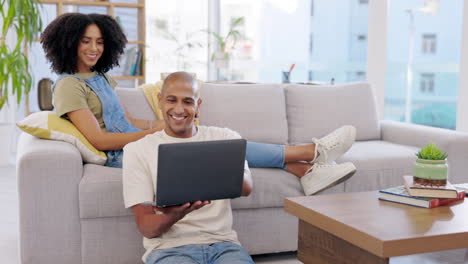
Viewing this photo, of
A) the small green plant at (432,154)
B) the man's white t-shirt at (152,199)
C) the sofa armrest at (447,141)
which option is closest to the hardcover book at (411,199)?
the small green plant at (432,154)

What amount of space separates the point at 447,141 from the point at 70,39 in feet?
6.54

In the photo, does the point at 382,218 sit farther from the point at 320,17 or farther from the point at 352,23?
the point at 320,17

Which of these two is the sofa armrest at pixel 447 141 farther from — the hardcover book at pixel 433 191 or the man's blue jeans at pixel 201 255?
the man's blue jeans at pixel 201 255

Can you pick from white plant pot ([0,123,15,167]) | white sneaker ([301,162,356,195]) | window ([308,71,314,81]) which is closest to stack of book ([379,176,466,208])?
white sneaker ([301,162,356,195])

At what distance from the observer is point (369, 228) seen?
168 cm

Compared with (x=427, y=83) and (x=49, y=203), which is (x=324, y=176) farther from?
(x=427, y=83)

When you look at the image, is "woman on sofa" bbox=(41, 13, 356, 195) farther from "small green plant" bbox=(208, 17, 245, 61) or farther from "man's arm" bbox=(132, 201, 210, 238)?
"small green plant" bbox=(208, 17, 245, 61)

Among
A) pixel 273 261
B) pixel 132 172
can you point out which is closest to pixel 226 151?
pixel 132 172

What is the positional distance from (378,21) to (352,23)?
0.84 meters

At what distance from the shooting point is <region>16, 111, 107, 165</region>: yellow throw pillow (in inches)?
98.7

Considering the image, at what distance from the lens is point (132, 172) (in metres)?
1.87

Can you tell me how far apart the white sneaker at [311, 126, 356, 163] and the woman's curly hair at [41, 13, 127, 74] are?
108 cm

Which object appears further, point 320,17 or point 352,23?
point 320,17

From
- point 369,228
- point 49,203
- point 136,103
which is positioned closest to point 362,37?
point 136,103
